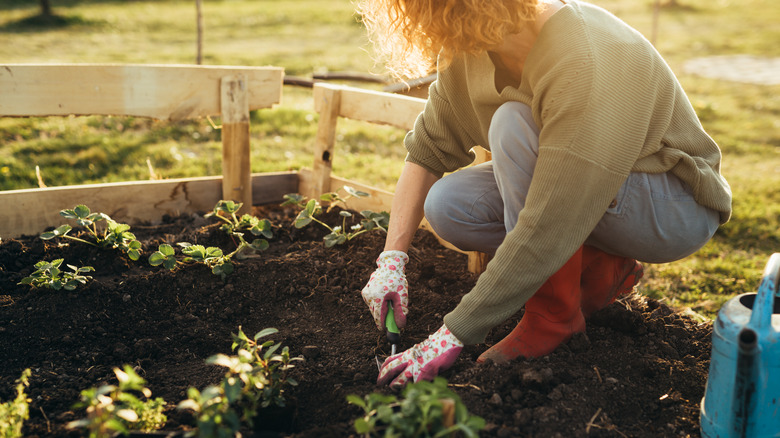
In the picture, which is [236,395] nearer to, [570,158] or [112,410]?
[112,410]

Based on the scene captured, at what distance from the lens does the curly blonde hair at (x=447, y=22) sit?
1659 mm

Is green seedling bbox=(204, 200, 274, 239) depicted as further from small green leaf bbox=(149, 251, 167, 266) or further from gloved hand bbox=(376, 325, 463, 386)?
gloved hand bbox=(376, 325, 463, 386)

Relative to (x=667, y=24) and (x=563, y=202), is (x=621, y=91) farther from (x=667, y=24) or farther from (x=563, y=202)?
(x=667, y=24)

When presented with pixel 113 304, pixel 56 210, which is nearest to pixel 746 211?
pixel 113 304

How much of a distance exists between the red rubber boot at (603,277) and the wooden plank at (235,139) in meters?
1.72

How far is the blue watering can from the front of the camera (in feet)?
4.58

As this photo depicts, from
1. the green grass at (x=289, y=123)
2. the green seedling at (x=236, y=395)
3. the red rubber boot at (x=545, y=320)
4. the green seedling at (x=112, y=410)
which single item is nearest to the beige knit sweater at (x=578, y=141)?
the red rubber boot at (x=545, y=320)

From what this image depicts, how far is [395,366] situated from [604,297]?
2.84 ft

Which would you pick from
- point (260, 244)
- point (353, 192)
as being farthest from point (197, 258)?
point (353, 192)

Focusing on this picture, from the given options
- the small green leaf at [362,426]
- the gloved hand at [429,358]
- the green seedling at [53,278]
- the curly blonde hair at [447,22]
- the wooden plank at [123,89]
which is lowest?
the green seedling at [53,278]

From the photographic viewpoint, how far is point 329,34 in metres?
11.6

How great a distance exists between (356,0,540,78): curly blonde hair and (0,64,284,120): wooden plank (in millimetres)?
1282

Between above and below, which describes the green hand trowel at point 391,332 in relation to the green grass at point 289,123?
above

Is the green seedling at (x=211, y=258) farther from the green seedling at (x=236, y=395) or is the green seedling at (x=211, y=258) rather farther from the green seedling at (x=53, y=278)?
the green seedling at (x=236, y=395)
